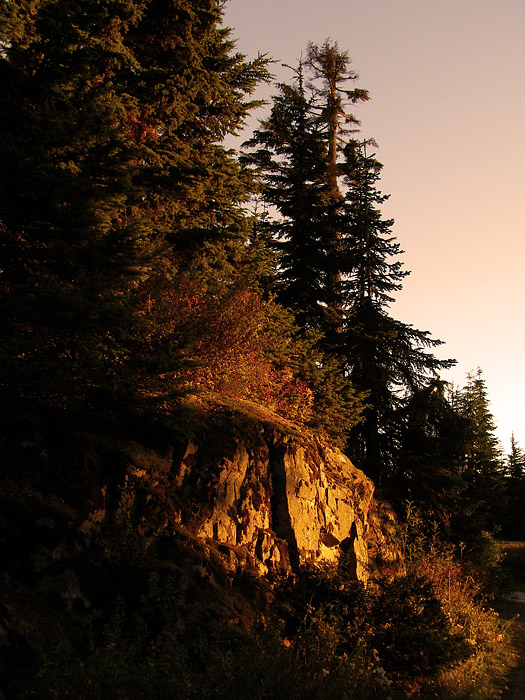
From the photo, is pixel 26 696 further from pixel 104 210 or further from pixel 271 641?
pixel 104 210

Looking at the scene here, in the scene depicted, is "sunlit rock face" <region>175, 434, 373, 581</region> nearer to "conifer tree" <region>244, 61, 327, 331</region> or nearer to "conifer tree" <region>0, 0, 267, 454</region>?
"conifer tree" <region>0, 0, 267, 454</region>

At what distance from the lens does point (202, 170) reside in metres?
10.8

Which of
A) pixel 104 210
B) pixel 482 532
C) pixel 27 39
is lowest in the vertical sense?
pixel 482 532

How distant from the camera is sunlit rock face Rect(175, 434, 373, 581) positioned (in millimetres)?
7918

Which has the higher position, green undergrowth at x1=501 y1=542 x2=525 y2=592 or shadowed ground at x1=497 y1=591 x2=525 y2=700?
shadowed ground at x1=497 y1=591 x2=525 y2=700

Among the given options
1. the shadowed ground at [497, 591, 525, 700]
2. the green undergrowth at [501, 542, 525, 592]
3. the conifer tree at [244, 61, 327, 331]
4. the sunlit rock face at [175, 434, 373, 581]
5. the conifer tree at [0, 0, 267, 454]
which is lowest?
the green undergrowth at [501, 542, 525, 592]

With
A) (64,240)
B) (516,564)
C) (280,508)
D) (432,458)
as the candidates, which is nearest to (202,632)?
(280,508)

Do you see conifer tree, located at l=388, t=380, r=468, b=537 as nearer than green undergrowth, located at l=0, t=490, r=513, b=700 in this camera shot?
No

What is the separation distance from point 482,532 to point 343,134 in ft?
66.9

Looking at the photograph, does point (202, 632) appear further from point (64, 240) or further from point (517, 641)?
point (517, 641)

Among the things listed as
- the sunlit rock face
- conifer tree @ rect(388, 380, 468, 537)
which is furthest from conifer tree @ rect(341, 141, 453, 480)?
the sunlit rock face

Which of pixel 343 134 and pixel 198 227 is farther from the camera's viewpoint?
pixel 343 134

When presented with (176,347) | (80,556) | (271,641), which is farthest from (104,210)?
(271,641)

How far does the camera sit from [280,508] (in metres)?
9.03
